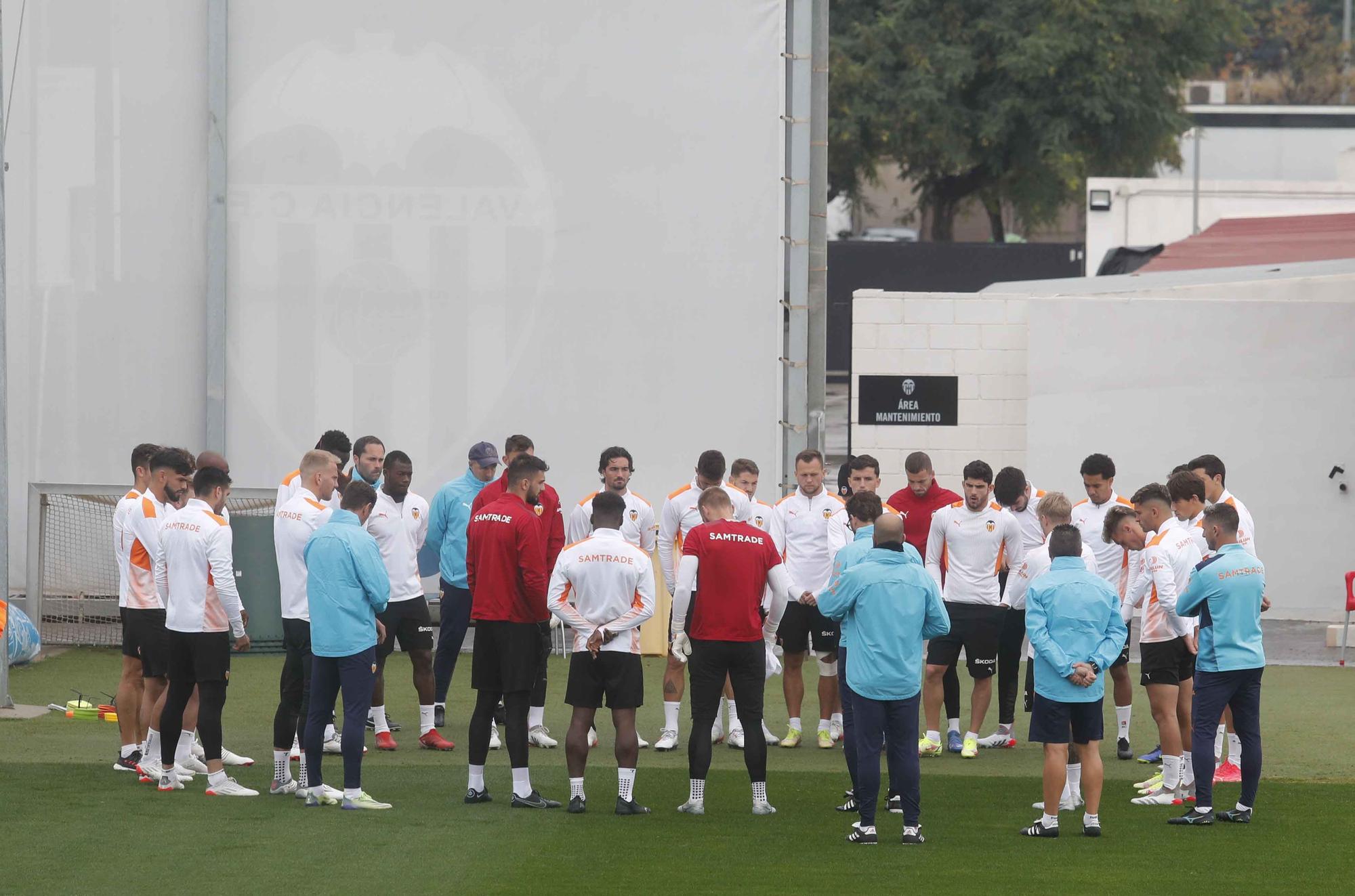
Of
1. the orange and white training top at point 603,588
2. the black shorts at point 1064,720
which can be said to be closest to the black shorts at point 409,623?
the orange and white training top at point 603,588

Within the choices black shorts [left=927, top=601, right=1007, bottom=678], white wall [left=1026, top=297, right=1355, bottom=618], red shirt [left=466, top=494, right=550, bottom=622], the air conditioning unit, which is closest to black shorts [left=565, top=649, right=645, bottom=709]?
red shirt [left=466, top=494, right=550, bottom=622]

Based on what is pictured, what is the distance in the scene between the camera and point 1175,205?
3491cm

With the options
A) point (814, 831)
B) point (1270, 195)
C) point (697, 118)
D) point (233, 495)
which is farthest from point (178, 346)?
point (1270, 195)

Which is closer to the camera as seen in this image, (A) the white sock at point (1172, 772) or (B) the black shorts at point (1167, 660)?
(A) the white sock at point (1172, 772)

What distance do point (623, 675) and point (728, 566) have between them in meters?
0.77

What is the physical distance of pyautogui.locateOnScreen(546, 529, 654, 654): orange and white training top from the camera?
842 cm

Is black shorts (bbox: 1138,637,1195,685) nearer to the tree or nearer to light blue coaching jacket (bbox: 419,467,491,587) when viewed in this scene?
light blue coaching jacket (bbox: 419,467,491,587)

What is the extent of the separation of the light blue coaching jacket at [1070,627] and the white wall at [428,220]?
18.6 feet

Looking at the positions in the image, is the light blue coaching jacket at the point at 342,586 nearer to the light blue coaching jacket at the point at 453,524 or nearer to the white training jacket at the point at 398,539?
the white training jacket at the point at 398,539

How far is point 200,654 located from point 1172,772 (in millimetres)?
5185

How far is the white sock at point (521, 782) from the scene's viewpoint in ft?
28.5

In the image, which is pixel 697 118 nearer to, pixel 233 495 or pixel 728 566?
pixel 233 495

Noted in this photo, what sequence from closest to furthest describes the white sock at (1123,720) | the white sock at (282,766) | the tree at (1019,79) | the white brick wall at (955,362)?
1. the white sock at (282,766)
2. the white sock at (1123,720)
3. the white brick wall at (955,362)
4. the tree at (1019,79)

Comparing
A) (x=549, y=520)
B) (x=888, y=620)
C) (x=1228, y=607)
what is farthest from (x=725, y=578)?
(x=1228, y=607)
